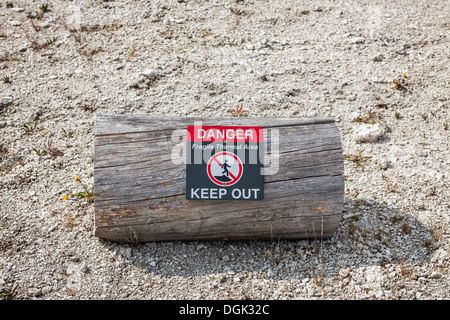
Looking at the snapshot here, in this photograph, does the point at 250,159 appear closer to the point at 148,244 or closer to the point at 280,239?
the point at 280,239

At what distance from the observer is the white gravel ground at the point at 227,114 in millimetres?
3730

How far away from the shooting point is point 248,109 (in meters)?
5.86

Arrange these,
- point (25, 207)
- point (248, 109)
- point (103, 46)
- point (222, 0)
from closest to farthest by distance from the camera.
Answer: point (25, 207)
point (248, 109)
point (103, 46)
point (222, 0)

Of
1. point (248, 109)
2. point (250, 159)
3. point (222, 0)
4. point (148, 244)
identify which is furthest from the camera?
point (222, 0)

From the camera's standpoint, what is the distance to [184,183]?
3557 millimetres

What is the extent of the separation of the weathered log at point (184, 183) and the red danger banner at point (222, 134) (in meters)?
0.09

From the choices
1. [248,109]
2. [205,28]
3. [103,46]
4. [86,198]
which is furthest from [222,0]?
[86,198]

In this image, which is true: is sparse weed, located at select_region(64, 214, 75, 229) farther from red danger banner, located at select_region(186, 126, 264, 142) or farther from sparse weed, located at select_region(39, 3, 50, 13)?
sparse weed, located at select_region(39, 3, 50, 13)

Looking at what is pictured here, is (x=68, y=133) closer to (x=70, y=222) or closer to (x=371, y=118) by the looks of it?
(x=70, y=222)

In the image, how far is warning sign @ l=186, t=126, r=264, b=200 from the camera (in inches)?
139

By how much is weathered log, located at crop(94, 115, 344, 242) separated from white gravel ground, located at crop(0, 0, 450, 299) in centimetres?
39

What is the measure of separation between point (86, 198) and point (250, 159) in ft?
7.17

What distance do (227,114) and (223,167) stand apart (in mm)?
2373

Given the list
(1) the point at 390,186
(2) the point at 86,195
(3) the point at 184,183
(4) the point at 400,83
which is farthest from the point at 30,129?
(4) the point at 400,83
